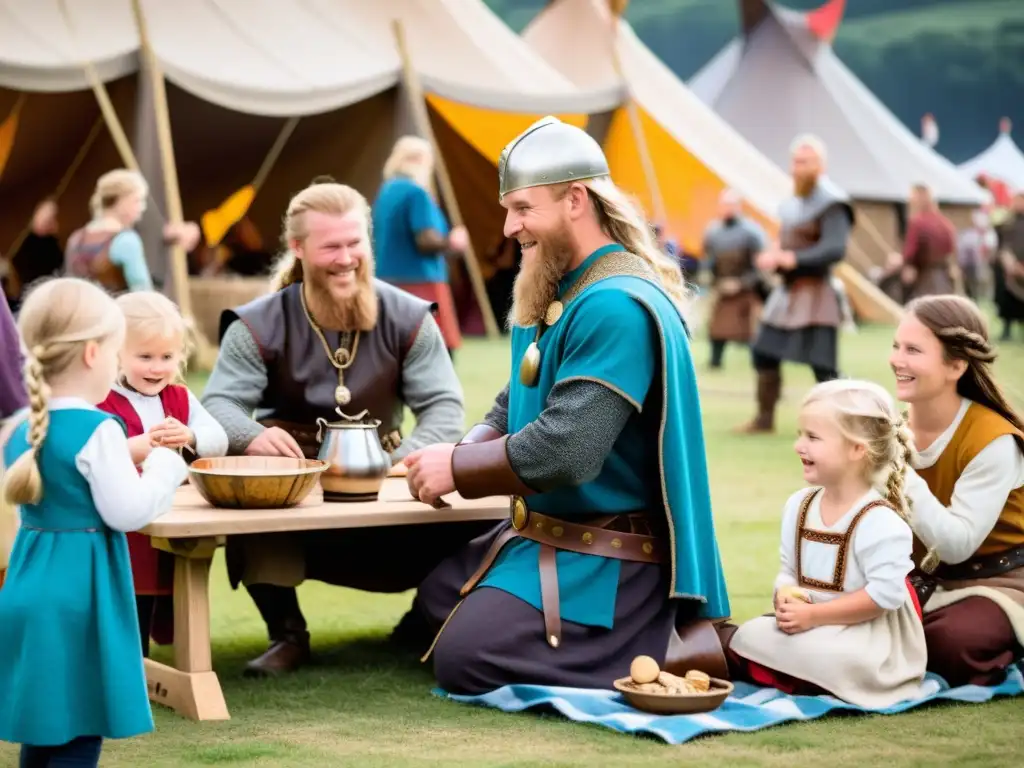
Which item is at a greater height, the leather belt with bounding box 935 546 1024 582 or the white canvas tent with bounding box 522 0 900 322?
the white canvas tent with bounding box 522 0 900 322

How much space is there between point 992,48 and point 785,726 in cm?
3954

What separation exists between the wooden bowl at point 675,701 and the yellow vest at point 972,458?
0.73 meters

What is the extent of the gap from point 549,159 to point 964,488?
114cm

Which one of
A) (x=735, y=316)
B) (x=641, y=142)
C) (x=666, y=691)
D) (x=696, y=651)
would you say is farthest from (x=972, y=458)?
(x=641, y=142)

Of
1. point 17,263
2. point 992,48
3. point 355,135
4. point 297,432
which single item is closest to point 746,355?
point 355,135

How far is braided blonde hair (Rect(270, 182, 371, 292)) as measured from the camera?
3.69m

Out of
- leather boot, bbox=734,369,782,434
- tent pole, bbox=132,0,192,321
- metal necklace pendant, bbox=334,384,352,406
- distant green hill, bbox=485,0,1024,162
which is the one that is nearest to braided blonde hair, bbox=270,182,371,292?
metal necklace pendant, bbox=334,384,352,406

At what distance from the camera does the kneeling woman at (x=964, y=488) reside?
3262 mm

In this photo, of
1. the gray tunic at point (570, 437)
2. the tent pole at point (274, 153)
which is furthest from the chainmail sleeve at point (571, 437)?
the tent pole at point (274, 153)

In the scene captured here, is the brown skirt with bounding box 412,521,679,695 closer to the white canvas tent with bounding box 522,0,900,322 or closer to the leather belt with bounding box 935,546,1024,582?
the leather belt with bounding box 935,546,1024,582

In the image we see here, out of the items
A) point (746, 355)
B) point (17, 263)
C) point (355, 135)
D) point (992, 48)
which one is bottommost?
point (746, 355)

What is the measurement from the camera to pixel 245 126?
11461 millimetres

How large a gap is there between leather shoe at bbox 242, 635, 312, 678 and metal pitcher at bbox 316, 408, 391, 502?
1.53 feet

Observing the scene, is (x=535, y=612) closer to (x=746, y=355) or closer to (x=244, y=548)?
(x=244, y=548)
